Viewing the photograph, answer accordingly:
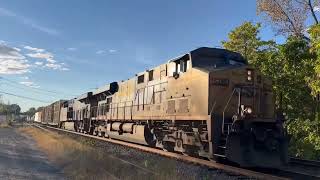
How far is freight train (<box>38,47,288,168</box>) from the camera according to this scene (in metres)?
12.2

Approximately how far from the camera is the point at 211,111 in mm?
13211

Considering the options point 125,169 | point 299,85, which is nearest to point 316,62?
point 299,85

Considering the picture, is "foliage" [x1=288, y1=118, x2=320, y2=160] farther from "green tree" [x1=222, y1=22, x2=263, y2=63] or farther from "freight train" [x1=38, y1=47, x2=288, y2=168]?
"green tree" [x1=222, y1=22, x2=263, y2=63]

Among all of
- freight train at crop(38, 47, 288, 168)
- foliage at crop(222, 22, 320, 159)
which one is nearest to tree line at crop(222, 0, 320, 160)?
foliage at crop(222, 22, 320, 159)

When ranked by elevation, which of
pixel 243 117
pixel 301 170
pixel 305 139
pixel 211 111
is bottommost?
pixel 301 170

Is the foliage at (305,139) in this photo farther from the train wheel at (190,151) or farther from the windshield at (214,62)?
the train wheel at (190,151)

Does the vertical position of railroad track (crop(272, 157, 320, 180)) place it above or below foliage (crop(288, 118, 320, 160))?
below

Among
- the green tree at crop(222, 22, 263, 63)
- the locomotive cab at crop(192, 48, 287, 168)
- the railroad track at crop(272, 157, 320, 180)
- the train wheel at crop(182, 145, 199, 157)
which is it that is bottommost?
the railroad track at crop(272, 157, 320, 180)

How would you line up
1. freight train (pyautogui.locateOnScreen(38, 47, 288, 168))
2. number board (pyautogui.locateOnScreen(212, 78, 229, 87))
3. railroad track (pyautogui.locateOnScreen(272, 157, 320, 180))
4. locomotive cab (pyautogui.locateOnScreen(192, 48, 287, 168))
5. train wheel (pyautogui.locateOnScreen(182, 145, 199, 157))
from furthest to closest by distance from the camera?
train wheel (pyautogui.locateOnScreen(182, 145, 199, 157)) < number board (pyautogui.locateOnScreen(212, 78, 229, 87)) < freight train (pyautogui.locateOnScreen(38, 47, 288, 168)) < locomotive cab (pyautogui.locateOnScreen(192, 48, 287, 168)) < railroad track (pyautogui.locateOnScreen(272, 157, 320, 180))

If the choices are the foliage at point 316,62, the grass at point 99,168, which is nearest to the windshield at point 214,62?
the grass at point 99,168

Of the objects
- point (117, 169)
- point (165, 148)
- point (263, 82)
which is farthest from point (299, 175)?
point (165, 148)

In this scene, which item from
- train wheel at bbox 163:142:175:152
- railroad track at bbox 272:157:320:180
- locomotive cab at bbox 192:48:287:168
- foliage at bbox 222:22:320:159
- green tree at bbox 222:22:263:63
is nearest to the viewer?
railroad track at bbox 272:157:320:180

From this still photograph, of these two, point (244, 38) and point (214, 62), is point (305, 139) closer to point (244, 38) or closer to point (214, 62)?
point (214, 62)

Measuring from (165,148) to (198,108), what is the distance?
3.89 meters
